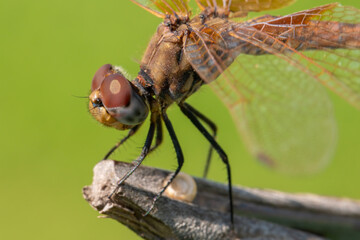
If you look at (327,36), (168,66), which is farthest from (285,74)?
(168,66)

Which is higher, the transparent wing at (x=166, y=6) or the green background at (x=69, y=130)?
the transparent wing at (x=166, y=6)

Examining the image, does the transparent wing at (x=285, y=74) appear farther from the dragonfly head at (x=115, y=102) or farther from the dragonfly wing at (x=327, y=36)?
the dragonfly head at (x=115, y=102)

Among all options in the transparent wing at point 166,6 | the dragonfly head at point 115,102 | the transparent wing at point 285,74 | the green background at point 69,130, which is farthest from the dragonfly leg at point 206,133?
the green background at point 69,130

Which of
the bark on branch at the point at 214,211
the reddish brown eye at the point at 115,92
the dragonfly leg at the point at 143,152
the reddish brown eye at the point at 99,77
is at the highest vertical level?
the reddish brown eye at the point at 99,77

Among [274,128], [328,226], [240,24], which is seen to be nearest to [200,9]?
[240,24]

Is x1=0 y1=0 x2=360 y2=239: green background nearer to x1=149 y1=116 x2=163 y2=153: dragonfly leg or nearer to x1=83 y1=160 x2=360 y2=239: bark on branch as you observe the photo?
x1=149 y1=116 x2=163 y2=153: dragonfly leg

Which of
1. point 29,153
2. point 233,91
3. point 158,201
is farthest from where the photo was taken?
point 29,153

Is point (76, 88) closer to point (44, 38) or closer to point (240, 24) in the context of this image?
point (44, 38)

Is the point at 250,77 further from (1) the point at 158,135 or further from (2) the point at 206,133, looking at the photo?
(1) the point at 158,135
